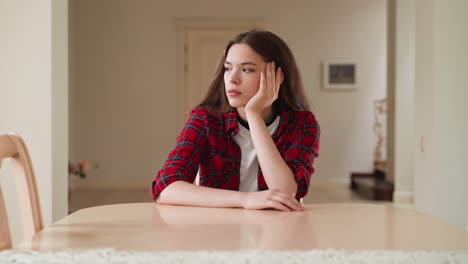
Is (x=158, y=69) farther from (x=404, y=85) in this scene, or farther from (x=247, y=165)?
(x=247, y=165)

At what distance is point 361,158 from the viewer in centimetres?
840

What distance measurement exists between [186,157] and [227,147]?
0.17 metres

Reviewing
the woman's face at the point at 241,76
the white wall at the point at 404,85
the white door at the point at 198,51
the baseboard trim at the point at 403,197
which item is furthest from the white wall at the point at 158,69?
the woman's face at the point at 241,76

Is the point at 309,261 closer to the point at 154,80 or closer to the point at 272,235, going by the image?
the point at 272,235

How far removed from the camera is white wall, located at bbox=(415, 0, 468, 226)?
2936 millimetres

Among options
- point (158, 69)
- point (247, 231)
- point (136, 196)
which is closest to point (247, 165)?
point (247, 231)

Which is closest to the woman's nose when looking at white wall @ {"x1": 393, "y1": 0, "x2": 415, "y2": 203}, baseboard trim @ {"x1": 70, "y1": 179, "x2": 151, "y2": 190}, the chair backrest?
the chair backrest

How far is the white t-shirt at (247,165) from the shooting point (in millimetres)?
1924

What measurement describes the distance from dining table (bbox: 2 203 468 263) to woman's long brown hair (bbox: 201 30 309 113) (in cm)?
59

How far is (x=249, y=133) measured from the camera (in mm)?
1968

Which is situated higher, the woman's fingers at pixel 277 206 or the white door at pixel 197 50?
the white door at pixel 197 50

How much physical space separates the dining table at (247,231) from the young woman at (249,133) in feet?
0.80

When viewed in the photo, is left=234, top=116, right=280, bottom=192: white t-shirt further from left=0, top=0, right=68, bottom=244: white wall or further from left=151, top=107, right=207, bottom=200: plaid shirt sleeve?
left=0, top=0, right=68, bottom=244: white wall

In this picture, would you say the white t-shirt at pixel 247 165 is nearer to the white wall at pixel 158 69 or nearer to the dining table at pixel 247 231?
the dining table at pixel 247 231
